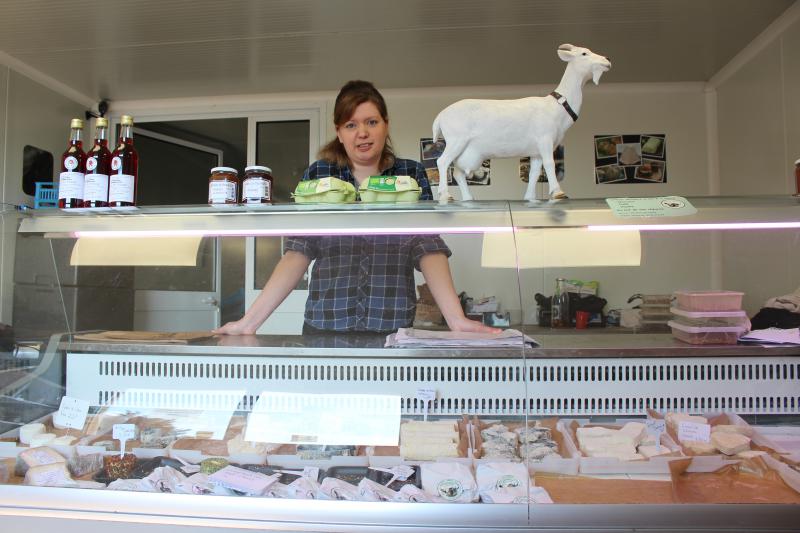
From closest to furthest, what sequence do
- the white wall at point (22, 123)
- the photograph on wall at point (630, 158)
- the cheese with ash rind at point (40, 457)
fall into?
the cheese with ash rind at point (40, 457)
the white wall at point (22, 123)
the photograph on wall at point (630, 158)

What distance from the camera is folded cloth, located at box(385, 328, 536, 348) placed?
131cm

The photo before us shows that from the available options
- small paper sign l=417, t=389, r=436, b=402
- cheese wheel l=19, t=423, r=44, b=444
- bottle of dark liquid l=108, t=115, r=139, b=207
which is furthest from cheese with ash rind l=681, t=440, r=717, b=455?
cheese wheel l=19, t=423, r=44, b=444

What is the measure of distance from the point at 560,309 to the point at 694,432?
51 centimetres

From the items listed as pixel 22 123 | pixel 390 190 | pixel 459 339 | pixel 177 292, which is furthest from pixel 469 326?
pixel 22 123

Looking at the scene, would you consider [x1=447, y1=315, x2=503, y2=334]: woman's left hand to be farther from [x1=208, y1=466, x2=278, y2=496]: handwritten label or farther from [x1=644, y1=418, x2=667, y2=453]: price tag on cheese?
[x1=208, y1=466, x2=278, y2=496]: handwritten label

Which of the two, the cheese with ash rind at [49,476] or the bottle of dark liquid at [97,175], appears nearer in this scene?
the cheese with ash rind at [49,476]

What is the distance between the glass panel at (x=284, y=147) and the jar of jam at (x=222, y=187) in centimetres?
285

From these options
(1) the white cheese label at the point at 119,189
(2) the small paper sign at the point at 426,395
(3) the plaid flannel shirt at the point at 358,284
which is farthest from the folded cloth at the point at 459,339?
(1) the white cheese label at the point at 119,189

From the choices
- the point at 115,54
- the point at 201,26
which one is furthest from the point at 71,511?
the point at 115,54

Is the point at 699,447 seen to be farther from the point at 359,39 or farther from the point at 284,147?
the point at 284,147

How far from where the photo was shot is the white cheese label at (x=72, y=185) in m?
1.37

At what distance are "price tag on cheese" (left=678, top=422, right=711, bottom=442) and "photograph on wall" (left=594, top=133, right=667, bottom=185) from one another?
2956 mm

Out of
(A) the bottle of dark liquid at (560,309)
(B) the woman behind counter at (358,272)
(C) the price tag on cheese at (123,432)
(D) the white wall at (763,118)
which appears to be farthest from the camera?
(D) the white wall at (763,118)

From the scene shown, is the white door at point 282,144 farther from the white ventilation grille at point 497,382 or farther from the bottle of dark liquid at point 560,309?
the bottle of dark liquid at point 560,309
